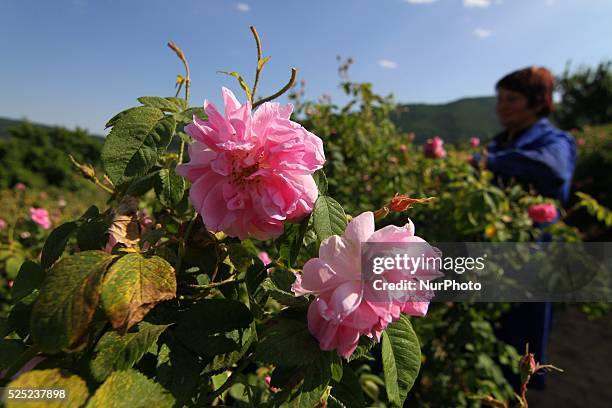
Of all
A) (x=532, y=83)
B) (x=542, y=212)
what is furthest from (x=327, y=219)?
(x=532, y=83)

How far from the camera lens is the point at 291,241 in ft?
1.77

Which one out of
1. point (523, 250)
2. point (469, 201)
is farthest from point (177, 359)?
point (523, 250)

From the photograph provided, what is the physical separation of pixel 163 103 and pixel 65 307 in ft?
1.07

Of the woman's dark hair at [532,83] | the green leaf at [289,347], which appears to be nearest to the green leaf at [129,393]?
the green leaf at [289,347]

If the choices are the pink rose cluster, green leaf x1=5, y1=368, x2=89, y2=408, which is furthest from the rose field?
the pink rose cluster

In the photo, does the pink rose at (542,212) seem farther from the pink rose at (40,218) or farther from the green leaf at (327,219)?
the pink rose at (40,218)

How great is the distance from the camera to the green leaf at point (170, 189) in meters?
0.60

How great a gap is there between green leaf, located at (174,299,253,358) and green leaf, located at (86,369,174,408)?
68mm

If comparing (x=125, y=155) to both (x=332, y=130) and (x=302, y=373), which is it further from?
(x=332, y=130)

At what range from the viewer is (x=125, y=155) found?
0.51m

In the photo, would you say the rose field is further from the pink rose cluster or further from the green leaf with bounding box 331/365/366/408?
the pink rose cluster

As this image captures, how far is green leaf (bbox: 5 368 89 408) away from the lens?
1.26 feet

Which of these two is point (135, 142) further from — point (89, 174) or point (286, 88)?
point (89, 174)

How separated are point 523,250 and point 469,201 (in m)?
0.45
